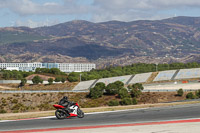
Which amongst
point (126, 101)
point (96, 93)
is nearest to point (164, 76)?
point (96, 93)

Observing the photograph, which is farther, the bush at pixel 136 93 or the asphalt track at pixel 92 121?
the bush at pixel 136 93

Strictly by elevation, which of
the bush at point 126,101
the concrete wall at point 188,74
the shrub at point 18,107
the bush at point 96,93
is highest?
the concrete wall at point 188,74

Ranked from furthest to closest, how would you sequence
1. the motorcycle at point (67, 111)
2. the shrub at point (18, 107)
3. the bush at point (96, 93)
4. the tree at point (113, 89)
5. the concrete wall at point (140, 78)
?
the concrete wall at point (140, 78)
the tree at point (113, 89)
the bush at point (96, 93)
the shrub at point (18, 107)
the motorcycle at point (67, 111)

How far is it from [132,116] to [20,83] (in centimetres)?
14496

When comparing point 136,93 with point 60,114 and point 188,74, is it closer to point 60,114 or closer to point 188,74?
point 188,74

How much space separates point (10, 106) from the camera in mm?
96188

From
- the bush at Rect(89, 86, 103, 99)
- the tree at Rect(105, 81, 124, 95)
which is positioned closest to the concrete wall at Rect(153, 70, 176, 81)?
the tree at Rect(105, 81, 124, 95)

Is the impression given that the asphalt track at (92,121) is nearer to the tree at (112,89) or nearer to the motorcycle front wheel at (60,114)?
the motorcycle front wheel at (60,114)

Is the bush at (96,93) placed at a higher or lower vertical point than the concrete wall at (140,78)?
lower

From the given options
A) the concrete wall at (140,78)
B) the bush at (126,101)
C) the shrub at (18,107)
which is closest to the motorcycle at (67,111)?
the bush at (126,101)

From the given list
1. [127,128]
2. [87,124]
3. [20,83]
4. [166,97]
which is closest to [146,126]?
[127,128]

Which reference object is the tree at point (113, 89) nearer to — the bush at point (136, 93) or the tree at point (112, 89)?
the tree at point (112, 89)

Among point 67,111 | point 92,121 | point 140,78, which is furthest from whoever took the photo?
point 140,78

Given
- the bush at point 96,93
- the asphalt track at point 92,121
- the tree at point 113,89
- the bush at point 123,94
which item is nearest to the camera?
the asphalt track at point 92,121
